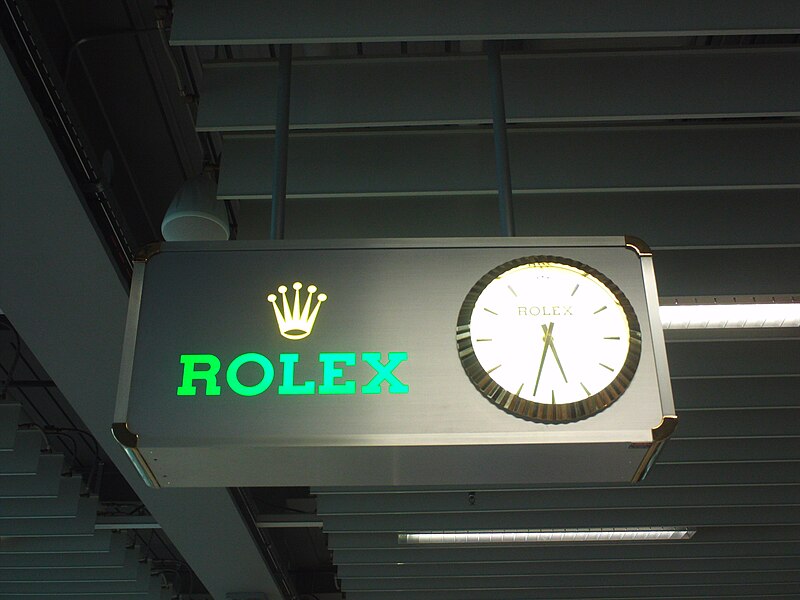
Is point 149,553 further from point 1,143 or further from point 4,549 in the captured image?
point 1,143

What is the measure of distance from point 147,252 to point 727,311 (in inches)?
110

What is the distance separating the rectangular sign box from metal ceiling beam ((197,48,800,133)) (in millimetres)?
1238

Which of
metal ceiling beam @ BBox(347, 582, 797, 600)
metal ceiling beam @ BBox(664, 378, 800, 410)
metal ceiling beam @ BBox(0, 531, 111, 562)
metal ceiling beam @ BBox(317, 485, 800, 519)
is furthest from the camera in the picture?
metal ceiling beam @ BBox(347, 582, 797, 600)

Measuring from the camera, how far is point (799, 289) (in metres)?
4.27

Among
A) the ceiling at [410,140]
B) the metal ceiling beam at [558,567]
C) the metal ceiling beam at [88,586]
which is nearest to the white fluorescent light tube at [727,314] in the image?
the ceiling at [410,140]

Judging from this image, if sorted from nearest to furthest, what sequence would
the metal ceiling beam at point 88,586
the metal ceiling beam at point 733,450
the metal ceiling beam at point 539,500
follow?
1. the metal ceiling beam at point 733,450
2. the metal ceiling beam at point 539,500
3. the metal ceiling beam at point 88,586

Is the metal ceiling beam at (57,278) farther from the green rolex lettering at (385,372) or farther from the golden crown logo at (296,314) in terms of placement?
the green rolex lettering at (385,372)

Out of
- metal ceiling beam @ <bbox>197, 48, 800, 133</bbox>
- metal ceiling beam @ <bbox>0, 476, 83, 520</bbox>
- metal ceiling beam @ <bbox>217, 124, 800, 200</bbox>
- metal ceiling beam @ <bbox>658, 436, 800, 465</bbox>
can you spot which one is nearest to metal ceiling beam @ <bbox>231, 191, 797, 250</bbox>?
metal ceiling beam @ <bbox>217, 124, 800, 200</bbox>

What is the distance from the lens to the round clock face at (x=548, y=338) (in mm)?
2021

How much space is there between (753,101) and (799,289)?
1.37m

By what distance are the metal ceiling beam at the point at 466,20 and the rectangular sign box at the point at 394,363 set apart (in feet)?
3.41

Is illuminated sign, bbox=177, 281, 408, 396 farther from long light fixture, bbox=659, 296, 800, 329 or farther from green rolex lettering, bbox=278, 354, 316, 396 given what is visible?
long light fixture, bbox=659, 296, 800, 329

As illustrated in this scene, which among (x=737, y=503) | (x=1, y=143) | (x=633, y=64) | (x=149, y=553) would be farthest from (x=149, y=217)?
(x=149, y=553)

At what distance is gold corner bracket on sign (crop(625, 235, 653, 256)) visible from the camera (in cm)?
227
